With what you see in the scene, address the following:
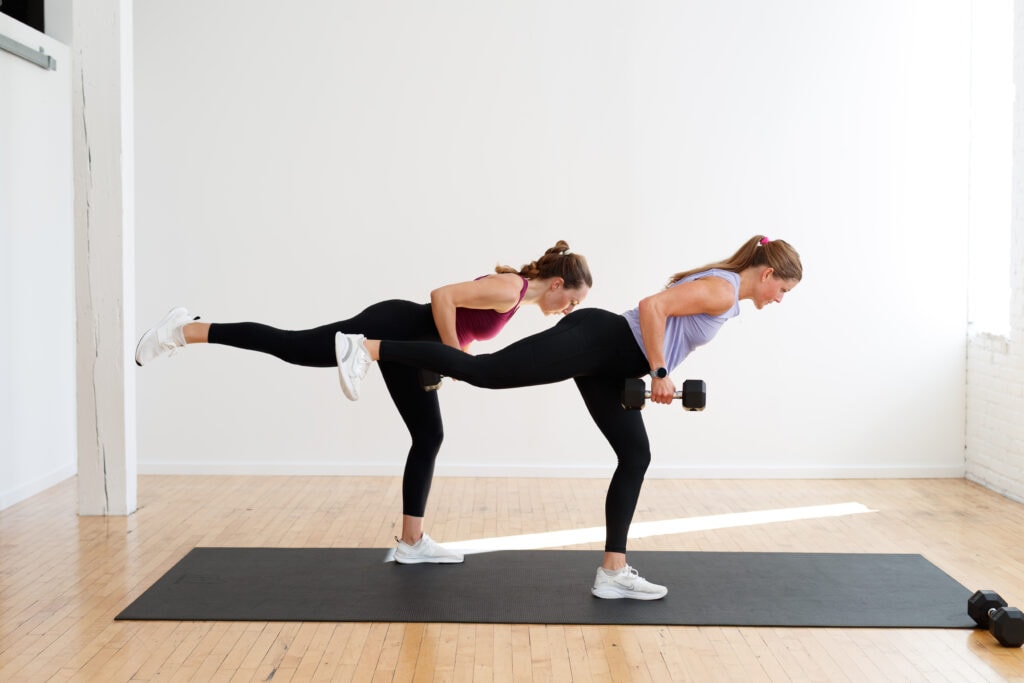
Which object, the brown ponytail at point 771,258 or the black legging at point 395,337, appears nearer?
the brown ponytail at point 771,258

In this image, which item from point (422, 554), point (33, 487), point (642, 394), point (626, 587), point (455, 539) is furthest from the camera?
point (33, 487)

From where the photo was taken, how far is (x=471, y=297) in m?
3.71

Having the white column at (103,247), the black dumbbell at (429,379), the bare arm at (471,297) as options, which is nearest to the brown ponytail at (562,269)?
the bare arm at (471,297)

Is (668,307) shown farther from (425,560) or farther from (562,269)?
(425,560)

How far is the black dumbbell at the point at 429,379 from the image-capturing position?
3613 millimetres

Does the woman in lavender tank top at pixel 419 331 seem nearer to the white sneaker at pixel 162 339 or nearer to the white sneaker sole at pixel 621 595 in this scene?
the white sneaker at pixel 162 339

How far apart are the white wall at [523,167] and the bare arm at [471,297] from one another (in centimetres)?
237

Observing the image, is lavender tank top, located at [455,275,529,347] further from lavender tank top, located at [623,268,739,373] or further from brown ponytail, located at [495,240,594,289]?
lavender tank top, located at [623,268,739,373]

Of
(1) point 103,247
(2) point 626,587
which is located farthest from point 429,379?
(1) point 103,247

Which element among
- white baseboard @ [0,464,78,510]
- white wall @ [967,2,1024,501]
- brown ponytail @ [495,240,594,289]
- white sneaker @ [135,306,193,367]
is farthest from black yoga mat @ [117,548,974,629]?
white wall @ [967,2,1024,501]

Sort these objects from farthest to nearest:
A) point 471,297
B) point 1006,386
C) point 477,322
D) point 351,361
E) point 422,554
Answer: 1. point 1006,386
2. point 422,554
3. point 477,322
4. point 471,297
5. point 351,361

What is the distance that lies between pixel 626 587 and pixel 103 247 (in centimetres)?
301

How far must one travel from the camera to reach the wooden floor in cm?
298

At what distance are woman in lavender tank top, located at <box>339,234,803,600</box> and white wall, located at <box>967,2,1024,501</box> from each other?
266 cm
